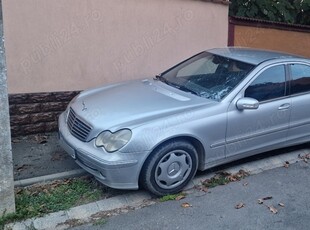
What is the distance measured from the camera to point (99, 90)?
Answer: 15.5ft

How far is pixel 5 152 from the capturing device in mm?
3258

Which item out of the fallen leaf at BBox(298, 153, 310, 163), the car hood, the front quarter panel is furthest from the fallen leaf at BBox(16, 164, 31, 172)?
the fallen leaf at BBox(298, 153, 310, 163)

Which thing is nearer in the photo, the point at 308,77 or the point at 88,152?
the point at 88,152

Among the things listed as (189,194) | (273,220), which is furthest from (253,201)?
(189,194)

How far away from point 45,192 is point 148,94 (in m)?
1.55

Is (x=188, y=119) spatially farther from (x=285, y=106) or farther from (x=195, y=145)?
(x=285, y=106)

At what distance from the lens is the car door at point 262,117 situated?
4254 millimetres

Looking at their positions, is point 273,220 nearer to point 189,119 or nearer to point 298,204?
point 298,204

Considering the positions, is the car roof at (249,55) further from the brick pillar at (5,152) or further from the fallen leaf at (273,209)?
the brick pillar at (5,152)

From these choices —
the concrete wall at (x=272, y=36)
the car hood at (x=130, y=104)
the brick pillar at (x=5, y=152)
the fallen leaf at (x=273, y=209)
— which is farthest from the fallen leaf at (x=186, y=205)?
the concrete wall at (x=272, y=36)

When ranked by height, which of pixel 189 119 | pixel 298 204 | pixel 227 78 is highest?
pixel 227 78

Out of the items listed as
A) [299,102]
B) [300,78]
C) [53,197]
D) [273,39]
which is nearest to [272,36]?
[273,39]

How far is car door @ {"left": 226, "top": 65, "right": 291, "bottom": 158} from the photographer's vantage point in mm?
4254

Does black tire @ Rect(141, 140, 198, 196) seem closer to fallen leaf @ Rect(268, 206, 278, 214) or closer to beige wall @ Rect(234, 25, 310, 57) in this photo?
fallen leaf @ Rect(268, 206, 278, 214)
